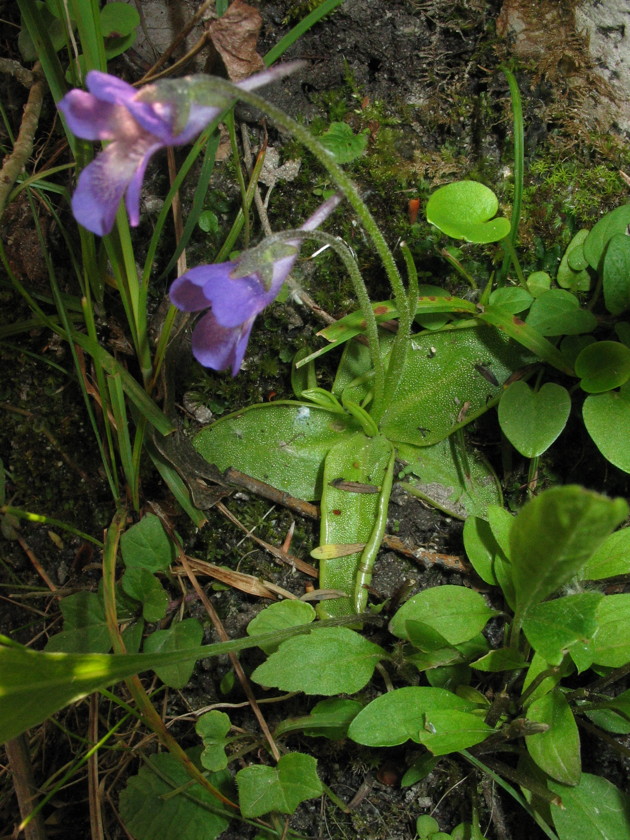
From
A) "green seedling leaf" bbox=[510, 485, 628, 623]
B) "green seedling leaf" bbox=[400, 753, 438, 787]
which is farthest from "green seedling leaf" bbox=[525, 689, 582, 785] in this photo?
"green seedling leaf" bbox=[510, 485, 628, 623]

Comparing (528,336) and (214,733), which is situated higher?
(528,336)

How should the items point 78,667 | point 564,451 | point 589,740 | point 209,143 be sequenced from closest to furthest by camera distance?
point 78,667 → point 589,740 → point 209,143 → point 564,451

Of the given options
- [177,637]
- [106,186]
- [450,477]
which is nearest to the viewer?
[106,186]

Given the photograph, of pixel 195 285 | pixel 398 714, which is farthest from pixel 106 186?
pixel 398 714

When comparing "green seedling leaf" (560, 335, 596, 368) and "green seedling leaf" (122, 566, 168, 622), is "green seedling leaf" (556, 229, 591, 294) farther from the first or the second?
"green seedling leaf" (122, 566, 168, 622)

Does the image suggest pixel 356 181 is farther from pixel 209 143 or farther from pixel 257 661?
pixel 257 661

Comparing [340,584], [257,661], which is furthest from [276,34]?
[257,661]

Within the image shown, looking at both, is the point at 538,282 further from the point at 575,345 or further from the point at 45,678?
the point at 45,678
